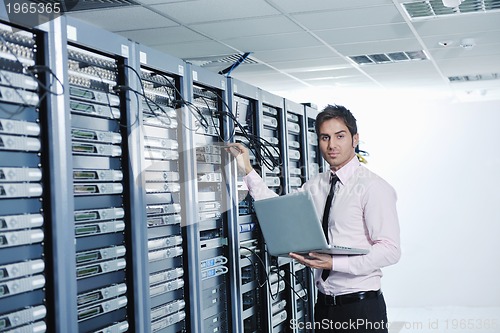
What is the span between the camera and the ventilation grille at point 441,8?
370 centimetres

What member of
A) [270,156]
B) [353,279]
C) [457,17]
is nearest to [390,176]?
[457,17]

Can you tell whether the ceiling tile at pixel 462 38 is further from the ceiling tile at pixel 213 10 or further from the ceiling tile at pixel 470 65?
the ceiling tile at pixel 213 10

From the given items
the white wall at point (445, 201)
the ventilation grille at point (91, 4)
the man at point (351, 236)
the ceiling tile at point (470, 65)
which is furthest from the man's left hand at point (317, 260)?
the white wall at point (445, 201)

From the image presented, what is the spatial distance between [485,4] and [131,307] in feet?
9.05

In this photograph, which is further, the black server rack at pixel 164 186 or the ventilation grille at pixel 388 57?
the ventilation grille at pixel 388 57

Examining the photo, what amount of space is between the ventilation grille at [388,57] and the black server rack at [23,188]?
391 centimetres

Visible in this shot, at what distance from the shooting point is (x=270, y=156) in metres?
3.12

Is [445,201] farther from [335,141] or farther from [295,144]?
[335,141]

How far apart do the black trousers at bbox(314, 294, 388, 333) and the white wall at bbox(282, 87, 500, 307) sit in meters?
5.22

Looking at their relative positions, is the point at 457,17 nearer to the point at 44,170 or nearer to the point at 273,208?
the point at 273,208

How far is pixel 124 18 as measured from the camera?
378 cm

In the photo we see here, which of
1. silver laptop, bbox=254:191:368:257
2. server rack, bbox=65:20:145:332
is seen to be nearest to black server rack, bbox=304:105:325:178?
silver laptop, bbox=254:191:368:257

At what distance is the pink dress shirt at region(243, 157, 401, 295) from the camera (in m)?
2.42

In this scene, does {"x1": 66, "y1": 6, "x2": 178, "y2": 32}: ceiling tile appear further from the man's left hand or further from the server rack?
the man's left hand
